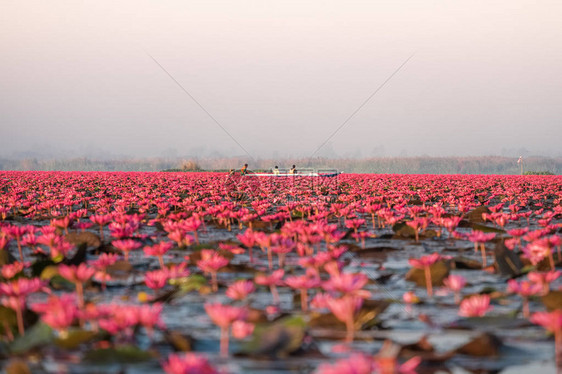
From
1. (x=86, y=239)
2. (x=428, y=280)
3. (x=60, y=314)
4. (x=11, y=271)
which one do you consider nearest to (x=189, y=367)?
(x=60, y=314)

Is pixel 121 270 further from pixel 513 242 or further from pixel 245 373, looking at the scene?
pixel 513 242

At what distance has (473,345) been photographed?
3266mm

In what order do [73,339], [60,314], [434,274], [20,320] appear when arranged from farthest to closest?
[434,274]
[20,320]
[73,339]
[60,314]

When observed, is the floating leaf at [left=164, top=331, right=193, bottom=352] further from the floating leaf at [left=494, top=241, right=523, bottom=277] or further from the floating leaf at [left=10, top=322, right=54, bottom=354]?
the floating leaf at [left=494, top=241, right=523, bottom=277]

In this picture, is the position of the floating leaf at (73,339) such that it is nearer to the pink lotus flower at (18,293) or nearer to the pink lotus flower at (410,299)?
the pink lotus flower at (18,293)

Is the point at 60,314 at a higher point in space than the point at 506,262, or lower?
higher

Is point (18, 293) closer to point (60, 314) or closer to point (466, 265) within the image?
point (60, 314)

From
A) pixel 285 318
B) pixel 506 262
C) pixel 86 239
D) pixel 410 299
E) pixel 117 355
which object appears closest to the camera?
pixel 117 355

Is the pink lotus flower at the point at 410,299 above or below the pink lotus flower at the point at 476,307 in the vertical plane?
below

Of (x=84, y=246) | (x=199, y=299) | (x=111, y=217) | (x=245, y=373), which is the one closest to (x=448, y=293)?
(x=199, y=299)

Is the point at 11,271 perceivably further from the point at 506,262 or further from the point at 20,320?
the point at 506,262

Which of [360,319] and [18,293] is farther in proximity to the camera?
[360,319]

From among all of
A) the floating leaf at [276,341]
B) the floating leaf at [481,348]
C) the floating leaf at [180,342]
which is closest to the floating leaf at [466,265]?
the floating leaf at [481,348]

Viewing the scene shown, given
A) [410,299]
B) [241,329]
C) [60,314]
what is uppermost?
[60,314]
